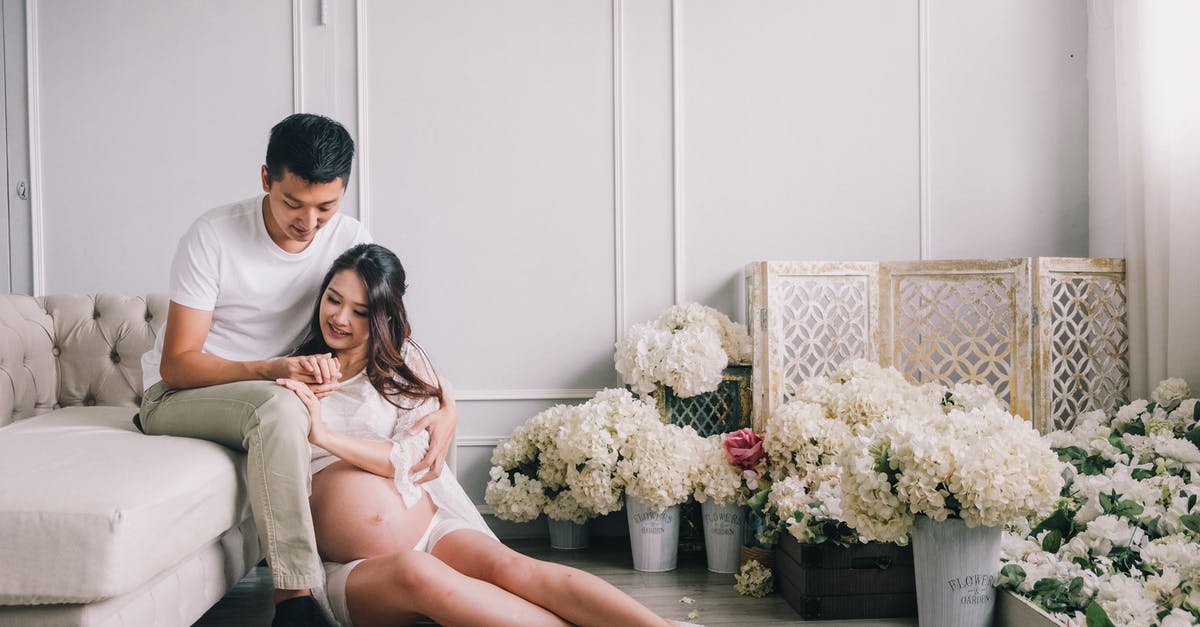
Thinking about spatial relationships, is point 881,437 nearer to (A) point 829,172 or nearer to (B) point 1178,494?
(B) point 1178,494

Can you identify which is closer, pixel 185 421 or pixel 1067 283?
pixel 185 421

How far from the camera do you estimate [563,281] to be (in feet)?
9.94

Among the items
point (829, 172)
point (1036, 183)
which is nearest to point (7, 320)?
point (829, 172)

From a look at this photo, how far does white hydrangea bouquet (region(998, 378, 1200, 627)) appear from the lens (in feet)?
5.29

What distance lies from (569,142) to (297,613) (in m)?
1.92

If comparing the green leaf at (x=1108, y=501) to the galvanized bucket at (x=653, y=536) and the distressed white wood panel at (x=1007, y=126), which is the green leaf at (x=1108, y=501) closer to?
the galvanized bucket at (x=653, y=536)

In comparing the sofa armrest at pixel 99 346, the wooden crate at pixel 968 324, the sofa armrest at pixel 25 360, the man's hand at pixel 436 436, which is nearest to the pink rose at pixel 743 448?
the wooden crate at pixel 968 324

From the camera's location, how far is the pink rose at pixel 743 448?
253 cm

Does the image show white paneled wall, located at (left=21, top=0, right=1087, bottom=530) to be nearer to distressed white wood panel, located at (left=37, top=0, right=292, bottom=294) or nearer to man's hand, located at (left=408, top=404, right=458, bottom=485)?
distressed white wood panel, located at (left=37, top=0, right=292, bottom=294)

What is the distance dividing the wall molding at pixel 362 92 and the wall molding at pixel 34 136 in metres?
1.14

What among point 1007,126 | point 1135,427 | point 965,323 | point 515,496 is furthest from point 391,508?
point 1007,126

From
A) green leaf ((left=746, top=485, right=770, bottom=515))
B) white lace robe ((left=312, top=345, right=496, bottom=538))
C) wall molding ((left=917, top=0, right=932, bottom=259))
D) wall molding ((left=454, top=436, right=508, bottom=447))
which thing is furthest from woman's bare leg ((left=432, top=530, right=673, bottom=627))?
wall molding ((left=917, top=0, right=932, bottom=259))

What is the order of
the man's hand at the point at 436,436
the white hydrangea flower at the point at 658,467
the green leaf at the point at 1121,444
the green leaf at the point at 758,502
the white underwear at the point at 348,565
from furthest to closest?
1. the white hydrangea flower at the point at 658,467
2. the green leaf at the point at 758,502
3. the green leaf at the point at 1121,444
4. the man's hand at the point at 436,436
5. the white underwear at the point at 348,565

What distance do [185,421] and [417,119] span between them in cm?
153
